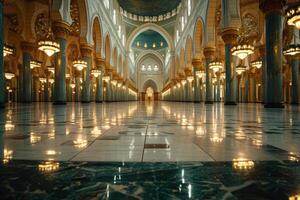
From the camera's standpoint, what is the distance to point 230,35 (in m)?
15.1

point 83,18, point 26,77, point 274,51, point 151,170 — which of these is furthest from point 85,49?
point 151,170

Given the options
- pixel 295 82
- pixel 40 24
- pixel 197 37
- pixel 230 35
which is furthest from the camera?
pixel 197 37

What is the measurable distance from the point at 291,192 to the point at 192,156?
2.95 ft

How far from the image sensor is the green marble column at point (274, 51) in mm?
10398

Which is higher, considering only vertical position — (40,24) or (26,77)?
(40,24)

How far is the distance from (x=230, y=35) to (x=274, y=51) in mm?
4944

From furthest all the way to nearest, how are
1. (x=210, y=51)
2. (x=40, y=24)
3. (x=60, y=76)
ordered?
1. (x=40, y=24)
2. (x=210, y=51)
3. (x=60, y=76)

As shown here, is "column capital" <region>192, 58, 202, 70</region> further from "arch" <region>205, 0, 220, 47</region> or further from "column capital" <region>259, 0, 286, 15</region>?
"column capital" <region>259, 0, 286, 15</region>

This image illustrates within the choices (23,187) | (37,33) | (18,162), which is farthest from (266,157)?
(37,33)

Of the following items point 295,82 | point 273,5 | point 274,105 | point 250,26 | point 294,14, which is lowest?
point 274,105

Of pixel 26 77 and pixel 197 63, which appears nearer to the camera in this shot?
pixel 26 77

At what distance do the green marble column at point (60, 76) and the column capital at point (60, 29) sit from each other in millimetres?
434

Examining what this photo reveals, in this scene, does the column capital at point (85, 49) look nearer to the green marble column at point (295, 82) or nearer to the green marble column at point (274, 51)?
the green marble column at point (274, 51)

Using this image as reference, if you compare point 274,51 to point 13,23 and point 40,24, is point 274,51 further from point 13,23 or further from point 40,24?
point 13,23
